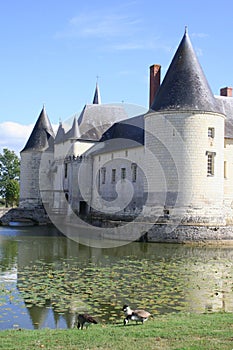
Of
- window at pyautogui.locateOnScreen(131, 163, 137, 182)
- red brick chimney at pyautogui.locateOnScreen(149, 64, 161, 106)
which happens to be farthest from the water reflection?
red brick chimney at pyautogui.locateOnScreen(149, 64, 161, 106)

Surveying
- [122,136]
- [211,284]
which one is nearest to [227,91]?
[122,136]

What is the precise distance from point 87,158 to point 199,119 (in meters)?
12.0

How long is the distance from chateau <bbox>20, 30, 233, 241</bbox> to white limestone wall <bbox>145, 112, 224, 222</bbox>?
43mm

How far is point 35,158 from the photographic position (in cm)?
3644

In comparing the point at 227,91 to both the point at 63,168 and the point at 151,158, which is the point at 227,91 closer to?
the point at 151,158

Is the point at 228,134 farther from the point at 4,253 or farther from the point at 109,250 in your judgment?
the point at 4,253

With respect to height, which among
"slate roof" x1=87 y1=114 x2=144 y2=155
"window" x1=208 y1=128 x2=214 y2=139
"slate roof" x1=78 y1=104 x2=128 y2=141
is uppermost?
"slate roof" x1=78 y1=104 x2=128 y2=141

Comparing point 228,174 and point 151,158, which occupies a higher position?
point 151,158

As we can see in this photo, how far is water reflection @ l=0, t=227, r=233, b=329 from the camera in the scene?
7809 millimetres

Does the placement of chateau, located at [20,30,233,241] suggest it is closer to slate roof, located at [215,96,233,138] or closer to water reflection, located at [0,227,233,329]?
slate roof, located at [215,96,233,138]

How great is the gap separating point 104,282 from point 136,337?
473 centimetres

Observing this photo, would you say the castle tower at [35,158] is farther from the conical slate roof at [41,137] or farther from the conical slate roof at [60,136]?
the conical slate roof at [60,136]

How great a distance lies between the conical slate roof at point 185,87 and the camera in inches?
809

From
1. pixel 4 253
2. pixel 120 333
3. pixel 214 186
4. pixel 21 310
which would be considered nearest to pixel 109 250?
pixel 4 253
